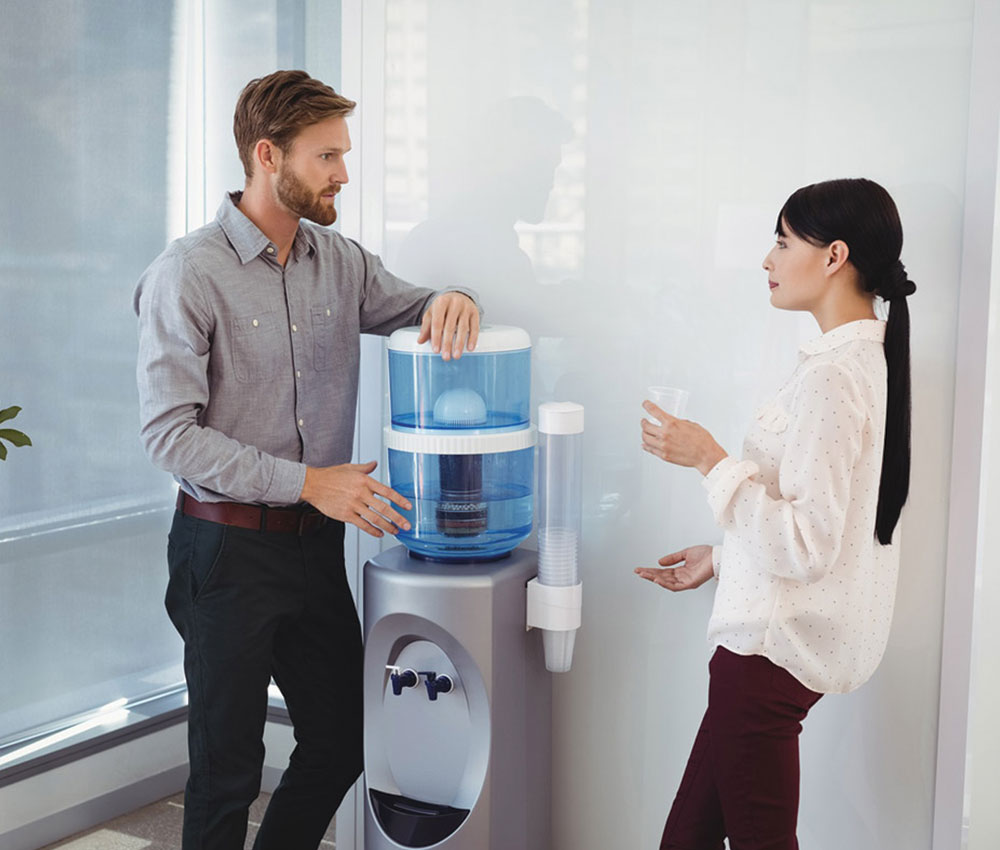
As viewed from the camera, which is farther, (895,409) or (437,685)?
(437,685)

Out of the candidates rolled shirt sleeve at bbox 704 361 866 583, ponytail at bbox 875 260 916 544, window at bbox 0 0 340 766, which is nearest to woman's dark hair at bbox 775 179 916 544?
ponytail at bbox 875 260 916 544

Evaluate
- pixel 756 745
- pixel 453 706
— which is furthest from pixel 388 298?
pixel 756 745

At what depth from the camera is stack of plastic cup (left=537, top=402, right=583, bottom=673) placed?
210 centimetres

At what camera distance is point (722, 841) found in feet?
6.36

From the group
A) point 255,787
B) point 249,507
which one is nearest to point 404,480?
point 249,507

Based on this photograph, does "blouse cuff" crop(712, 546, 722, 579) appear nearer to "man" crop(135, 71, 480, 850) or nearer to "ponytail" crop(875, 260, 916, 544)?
"ponytail" crop(875, 260, 916, 544)

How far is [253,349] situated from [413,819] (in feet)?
3.19

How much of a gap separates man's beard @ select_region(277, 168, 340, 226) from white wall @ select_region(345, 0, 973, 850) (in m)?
0.38

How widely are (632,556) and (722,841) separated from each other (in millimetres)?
584

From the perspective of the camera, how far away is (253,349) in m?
2.04

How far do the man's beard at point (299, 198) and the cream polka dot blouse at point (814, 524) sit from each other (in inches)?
36.4

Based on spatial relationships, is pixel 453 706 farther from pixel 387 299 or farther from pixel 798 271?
pixel 798 271

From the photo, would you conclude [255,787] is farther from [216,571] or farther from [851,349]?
[851,349]

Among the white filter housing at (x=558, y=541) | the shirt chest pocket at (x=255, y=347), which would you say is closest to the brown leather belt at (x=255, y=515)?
the shirt chest pocket at (x=255, y=347)
